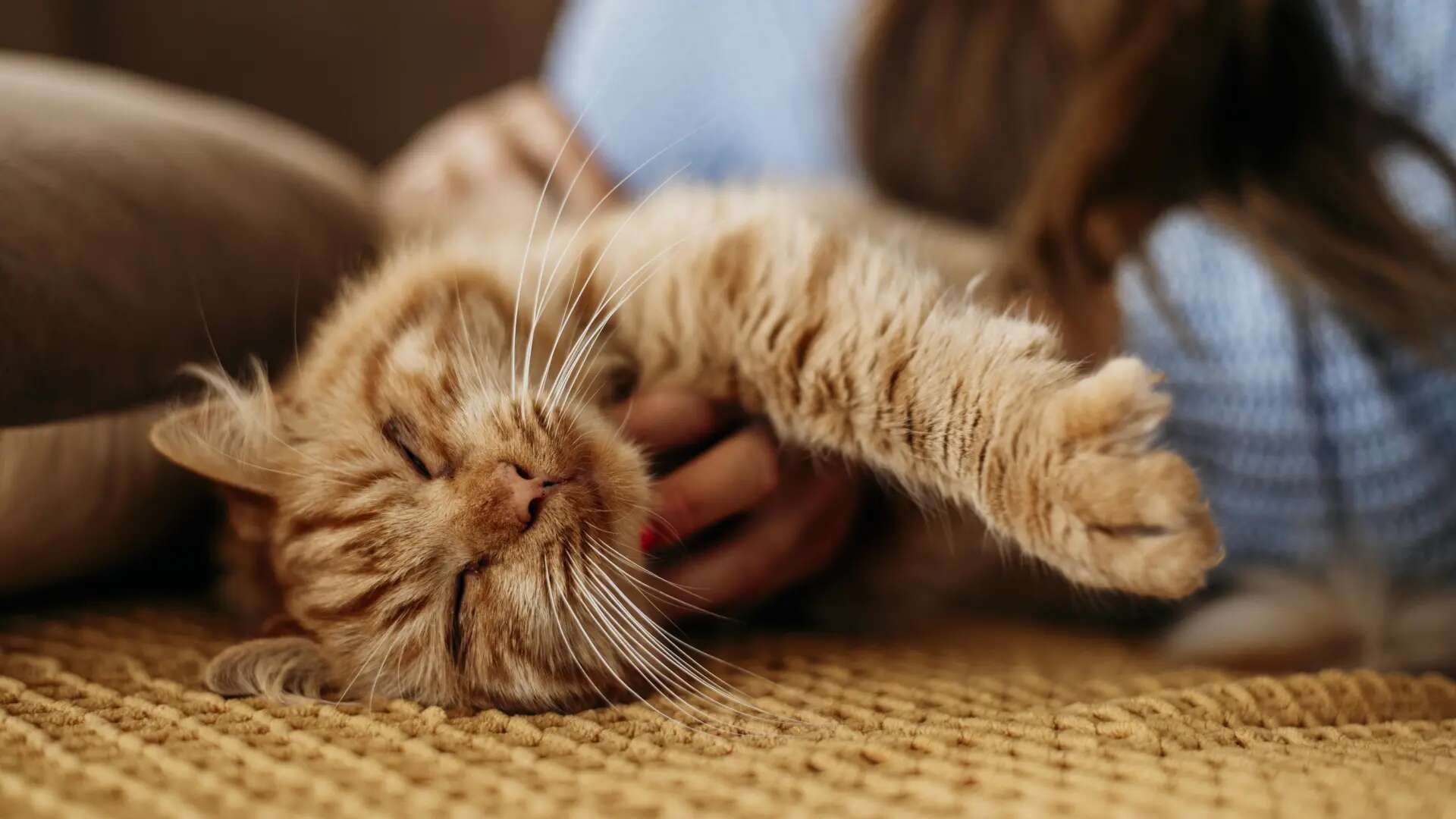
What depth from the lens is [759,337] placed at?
1.11 meters

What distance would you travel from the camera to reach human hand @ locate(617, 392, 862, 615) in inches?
42.9

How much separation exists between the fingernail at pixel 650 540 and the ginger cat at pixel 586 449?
16 millimetres

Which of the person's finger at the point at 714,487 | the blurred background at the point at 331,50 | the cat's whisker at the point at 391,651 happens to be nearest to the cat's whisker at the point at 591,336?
the person's finger at the point at 714,487

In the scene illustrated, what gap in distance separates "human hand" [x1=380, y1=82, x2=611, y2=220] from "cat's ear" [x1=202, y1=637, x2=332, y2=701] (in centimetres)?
102

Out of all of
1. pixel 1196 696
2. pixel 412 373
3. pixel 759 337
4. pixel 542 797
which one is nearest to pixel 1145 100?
pixel 759 337

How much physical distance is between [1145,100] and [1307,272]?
1.07ft

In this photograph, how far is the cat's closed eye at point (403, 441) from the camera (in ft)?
3.52

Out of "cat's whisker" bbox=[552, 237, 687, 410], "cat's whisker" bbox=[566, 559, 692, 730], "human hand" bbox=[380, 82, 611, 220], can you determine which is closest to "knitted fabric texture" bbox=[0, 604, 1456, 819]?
"cat's whisker" bbox=[566, 559, 692, 730]

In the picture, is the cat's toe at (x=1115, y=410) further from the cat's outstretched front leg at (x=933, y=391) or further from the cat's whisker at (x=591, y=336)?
the cat's whisker at (x=591, y=336)

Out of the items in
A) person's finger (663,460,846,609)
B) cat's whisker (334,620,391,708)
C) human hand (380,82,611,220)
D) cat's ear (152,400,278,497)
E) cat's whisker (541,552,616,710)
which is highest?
human hand (380,82,611,220)

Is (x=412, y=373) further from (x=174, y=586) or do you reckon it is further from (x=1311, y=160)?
(x=1311, y=160)

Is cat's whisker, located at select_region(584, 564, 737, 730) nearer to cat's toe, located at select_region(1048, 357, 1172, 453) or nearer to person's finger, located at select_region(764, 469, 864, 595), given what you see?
person's finger, located at select_region(764, 469, 864, 595)

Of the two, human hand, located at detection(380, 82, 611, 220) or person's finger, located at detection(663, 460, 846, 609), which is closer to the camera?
person's finger, located at detection(663, 460, 846, 609)


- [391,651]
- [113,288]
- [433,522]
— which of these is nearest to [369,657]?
[391,651]
